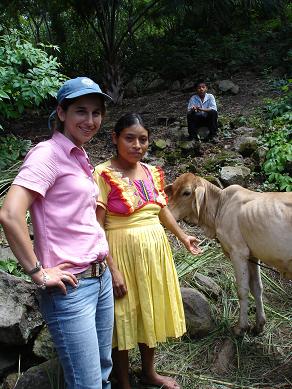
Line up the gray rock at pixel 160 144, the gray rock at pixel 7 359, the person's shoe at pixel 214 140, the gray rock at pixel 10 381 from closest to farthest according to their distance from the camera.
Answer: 1. the gray rock at pixel 10 381
2. the gray rock at pixel 7 359
3. the gray rock at pixel 160 144
4. the person's shoe at pixel 214 140

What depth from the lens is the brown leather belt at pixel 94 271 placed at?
84.0 inches

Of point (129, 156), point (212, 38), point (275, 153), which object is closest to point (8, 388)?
point (129, 156)

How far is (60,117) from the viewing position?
2.24 meters

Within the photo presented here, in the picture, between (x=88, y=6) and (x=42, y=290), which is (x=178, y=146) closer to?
(x=88, y=6)

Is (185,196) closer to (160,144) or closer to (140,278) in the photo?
(140,278)

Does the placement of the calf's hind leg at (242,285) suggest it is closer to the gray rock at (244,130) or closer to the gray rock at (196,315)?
the gray rock at (196,315)

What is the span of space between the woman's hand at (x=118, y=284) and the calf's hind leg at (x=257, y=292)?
1610mm

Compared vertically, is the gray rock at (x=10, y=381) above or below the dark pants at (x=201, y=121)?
below

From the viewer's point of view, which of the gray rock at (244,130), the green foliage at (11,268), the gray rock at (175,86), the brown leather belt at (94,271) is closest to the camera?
the brown leather belt at (94,271)

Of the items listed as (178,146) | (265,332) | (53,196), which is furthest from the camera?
(178,146)

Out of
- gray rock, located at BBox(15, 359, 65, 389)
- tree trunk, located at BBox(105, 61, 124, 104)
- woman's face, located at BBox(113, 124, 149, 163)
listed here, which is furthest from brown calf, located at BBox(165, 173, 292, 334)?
tree trunk, located at BBox(105, 61, 124, 104)

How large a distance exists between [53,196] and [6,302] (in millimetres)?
1753

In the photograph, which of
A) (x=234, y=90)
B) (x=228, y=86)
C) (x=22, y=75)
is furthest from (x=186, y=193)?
(x=228, y=86)

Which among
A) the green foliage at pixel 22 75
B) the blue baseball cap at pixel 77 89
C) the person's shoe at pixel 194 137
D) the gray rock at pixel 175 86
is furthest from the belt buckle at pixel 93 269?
the gray rock at pixel 175 86
